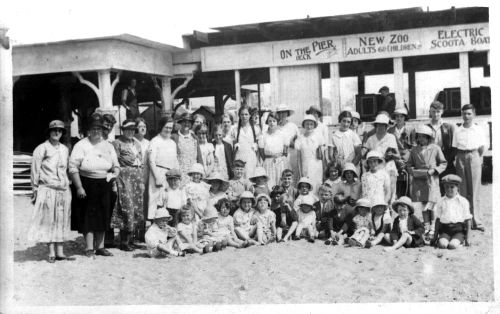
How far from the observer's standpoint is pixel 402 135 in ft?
21.7

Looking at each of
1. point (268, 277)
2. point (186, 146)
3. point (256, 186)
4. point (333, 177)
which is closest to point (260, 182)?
point (256, 186)

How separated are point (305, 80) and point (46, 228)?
219 inches

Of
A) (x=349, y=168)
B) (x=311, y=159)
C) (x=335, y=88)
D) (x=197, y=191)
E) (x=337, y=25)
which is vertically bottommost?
(x=197, y=191)

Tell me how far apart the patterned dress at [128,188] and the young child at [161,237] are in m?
0.39

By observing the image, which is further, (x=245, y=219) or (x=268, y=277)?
(x=245, y=219)

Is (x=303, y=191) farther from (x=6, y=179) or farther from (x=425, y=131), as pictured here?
(x=6, y=179)

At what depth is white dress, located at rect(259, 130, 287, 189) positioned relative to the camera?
22.3 ft

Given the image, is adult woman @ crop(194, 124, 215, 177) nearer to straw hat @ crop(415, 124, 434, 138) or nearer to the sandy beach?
the sandy beach

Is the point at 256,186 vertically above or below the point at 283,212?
above

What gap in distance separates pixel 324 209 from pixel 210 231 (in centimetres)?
140

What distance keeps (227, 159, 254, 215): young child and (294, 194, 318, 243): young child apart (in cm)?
67

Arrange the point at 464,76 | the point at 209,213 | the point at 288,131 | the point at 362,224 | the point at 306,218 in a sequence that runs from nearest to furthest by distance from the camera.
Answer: the point at 362,224
the point at 209,213
the point at 306,218
the point at 288,131
the point at 464,76

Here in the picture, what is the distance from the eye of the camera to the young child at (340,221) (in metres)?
6.06

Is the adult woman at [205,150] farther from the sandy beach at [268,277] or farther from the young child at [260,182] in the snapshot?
the sandy beach at [268,277]
